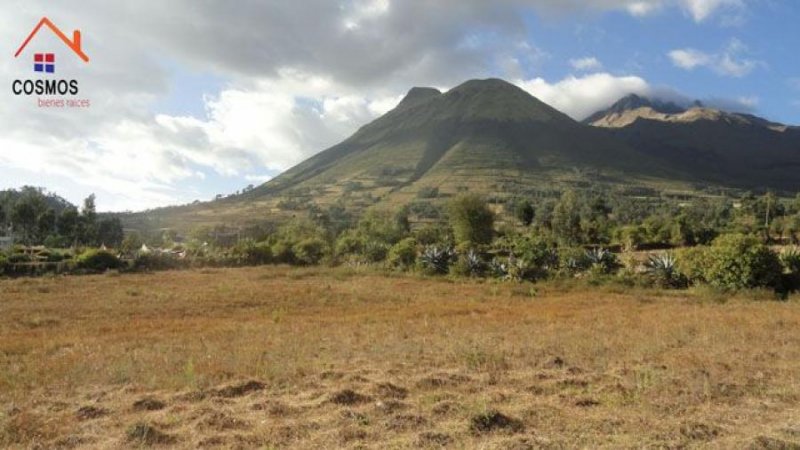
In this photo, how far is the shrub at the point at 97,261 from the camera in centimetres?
3753

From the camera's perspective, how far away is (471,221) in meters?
50.0

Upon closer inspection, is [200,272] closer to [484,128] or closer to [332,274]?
[332,274]

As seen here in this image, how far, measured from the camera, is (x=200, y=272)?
3647 centimetres

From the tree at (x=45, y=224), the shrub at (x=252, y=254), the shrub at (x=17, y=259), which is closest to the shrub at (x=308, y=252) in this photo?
the shrub at (x=252, y=254)

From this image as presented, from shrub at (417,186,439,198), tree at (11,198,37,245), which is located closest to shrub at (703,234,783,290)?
tree at (11,198,37,245)

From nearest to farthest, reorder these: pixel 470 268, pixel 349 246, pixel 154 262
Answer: pixel 470 268 < pixel 154 262 < pixel 349 246

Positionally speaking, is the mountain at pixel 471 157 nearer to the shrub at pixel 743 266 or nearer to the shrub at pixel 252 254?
the shrub at pixel 252 254

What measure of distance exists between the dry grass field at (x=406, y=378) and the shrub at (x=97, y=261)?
19.9m

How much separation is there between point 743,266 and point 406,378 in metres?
20.2

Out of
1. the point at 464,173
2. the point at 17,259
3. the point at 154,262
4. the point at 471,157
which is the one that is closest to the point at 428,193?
the point at 464,173

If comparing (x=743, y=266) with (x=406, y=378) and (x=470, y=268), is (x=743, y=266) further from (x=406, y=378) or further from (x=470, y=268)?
(x=406, y=378)

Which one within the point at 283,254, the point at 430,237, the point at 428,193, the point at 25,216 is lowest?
the point at 283,254

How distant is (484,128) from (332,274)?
535ft

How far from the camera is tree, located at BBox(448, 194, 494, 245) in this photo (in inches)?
1967
